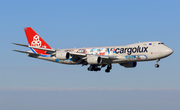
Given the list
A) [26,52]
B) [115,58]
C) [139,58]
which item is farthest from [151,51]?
[26,52]

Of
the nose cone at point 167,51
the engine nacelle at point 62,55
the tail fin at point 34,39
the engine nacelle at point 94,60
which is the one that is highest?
the tail fin at point 34,39

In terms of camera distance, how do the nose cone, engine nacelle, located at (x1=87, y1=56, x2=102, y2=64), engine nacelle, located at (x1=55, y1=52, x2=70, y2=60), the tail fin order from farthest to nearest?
1. the tail fin
2. engine nacelle, located at (x1=87, y1=56, x2=102, y2=64)
3. engine nacelle, located at (x1=55, y1=52, x2=70, y2=60)
4. the nose cone

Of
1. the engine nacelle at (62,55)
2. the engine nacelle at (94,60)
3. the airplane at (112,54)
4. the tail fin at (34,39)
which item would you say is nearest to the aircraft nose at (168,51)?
the airplane at (112,54)

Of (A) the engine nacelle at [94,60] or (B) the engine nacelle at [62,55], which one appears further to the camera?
(A) the engine nacelle at [94,60]

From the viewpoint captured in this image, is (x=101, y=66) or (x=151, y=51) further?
(x=101, y=66)

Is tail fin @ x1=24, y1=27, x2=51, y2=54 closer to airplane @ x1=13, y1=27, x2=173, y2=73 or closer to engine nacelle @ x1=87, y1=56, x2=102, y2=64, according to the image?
airplane @ x1=13, y1=27, x2=173, y2=73

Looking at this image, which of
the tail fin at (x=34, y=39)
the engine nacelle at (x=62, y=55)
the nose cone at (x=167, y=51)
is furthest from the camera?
the tail fin at (x=34, y=39)

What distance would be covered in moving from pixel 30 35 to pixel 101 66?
17.0 metres

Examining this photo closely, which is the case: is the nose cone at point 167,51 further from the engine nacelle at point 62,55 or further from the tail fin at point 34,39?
the tail fin at point 34,39

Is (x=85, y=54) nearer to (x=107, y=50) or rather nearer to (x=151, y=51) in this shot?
(x=107, y=50)

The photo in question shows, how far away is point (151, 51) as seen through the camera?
50938mm

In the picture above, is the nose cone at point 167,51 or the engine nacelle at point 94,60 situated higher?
the nose cone at point 167,51

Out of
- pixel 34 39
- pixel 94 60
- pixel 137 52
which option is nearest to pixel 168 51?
pixel 137 52

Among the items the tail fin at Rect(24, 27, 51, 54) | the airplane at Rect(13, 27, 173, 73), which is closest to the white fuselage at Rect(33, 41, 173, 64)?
the airplane at Rect(13, 27, 173, 73)
